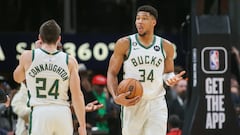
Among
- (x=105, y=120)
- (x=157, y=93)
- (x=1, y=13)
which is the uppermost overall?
(x=1, y=13)

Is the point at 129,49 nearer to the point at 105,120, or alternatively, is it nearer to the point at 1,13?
the point at 105,120

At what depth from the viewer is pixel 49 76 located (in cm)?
905

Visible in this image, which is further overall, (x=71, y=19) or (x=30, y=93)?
(x=71, y=19)

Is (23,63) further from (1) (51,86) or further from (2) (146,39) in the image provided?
(2) (146,39)

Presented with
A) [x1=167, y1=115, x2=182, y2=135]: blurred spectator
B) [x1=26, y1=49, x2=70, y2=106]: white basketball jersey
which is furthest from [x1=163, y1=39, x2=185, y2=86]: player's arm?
[x1=167, y1=115, x2=182, y2=135]: blurred spectator

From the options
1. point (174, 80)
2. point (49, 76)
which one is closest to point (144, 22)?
point (174, 80)

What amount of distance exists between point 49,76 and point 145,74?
1643mm

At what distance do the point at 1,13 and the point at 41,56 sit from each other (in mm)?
9641

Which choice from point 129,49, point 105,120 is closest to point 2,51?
point 105,120

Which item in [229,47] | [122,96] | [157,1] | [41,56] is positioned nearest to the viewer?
[41,56]

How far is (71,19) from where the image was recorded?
18.9 metres

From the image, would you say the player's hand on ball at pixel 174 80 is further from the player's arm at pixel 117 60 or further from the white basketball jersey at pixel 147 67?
the player's arm at pixel 117 60

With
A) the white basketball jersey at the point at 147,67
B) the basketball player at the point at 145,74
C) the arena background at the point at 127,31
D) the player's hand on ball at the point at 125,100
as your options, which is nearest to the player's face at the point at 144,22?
the basketball player at the point at 145,74

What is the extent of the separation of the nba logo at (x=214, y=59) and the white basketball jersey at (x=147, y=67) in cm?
258
